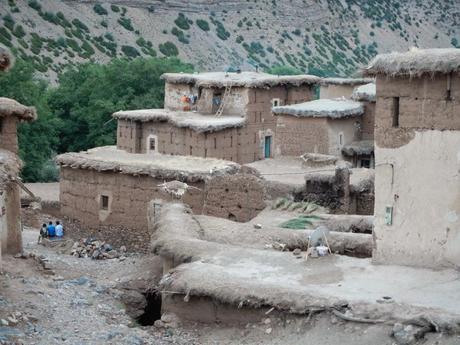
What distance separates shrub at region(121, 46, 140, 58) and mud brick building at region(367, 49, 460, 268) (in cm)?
4664

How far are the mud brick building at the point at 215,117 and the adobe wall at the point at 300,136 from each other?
4.68ft

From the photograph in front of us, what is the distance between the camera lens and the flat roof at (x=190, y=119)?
106ft

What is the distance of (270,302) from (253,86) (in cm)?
2046

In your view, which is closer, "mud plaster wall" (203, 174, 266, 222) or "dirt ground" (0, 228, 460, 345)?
"dirt ground" (0, 228, 460, 345)

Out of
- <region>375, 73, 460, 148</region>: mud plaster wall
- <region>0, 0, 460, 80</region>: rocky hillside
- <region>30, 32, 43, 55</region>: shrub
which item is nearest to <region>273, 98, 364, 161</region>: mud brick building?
<region>375, 73, 460, 148</region>: mud plaster wall

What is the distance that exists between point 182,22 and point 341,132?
3799 cm

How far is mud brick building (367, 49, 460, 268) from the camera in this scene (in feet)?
54.6

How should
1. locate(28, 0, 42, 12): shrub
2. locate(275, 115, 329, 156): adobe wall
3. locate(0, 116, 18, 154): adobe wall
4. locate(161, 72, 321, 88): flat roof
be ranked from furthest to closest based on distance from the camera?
locate(28, 0, 42, 12): shrub < locate(161, 72, 321, 88): flat roof < locate(275, 115, 329, 156): adobe wall < locate(0, 116, 18, 154): adobe wall

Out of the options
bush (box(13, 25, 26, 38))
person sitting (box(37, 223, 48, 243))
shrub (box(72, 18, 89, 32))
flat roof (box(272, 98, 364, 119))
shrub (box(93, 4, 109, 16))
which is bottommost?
person sitting (box(37, 223, 48, 243))

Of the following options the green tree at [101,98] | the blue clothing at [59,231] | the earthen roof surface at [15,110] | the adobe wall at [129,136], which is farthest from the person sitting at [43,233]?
the green tree at [101,98]

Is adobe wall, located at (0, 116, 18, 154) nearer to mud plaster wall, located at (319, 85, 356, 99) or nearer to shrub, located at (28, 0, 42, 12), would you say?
mud plaster wall, located at (319, 85, 356, 99)

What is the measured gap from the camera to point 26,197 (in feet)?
108

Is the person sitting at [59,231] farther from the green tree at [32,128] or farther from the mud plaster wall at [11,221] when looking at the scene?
the green tree at [32,128]

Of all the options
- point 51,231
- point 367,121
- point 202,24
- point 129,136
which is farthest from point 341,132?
point 202,24
